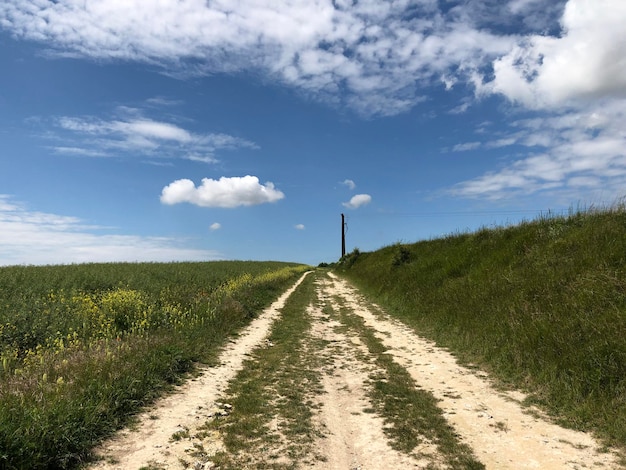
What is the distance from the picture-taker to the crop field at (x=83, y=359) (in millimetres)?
4980

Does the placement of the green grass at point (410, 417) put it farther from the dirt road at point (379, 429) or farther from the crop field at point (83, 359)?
the crop field at point (83, 359)

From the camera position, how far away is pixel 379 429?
233 inches

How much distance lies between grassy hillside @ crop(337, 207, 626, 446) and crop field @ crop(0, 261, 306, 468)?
7319mm

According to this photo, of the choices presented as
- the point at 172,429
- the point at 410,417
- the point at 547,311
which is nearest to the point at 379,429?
the point at 410,417

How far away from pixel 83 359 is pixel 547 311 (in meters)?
10.7

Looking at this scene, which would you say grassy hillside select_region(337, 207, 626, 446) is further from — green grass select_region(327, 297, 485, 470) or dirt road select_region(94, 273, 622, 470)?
green grass select_region(327, 297, 485, 470)

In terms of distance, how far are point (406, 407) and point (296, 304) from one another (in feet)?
47.3

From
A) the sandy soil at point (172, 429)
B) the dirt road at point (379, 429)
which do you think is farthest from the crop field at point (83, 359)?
the dirt road at point (379, 429)

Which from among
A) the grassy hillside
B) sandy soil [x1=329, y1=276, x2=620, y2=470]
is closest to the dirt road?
sandy soil [x1=329, y1=276, x2=620, y2=470]

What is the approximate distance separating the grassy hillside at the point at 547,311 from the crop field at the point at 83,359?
7319 mm

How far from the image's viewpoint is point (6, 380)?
651 centimetres

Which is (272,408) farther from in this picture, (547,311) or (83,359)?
(547,311)

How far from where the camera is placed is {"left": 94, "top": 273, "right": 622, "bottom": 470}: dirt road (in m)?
4.96

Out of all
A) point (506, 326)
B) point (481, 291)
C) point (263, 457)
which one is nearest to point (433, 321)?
point (481, 291)
